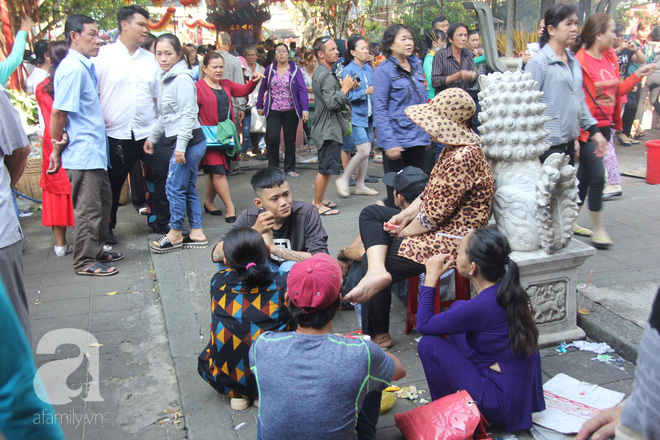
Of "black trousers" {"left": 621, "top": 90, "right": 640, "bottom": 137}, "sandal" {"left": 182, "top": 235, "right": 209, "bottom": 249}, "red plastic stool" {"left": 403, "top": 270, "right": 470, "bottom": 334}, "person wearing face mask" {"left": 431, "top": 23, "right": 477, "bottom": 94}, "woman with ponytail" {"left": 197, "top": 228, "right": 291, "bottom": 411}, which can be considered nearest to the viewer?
"woman with ponytail" {"left": 197, "top": 228, "right": 291, "bottom": 411}

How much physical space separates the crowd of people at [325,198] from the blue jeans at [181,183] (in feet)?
0.05

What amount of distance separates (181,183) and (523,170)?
318 centimetres

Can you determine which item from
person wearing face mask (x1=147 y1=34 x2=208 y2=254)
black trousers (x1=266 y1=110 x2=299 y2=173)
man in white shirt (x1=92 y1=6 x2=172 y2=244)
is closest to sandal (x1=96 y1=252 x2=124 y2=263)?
person wearing face mask (x1=147 y1=34 x2=208 y2=254)

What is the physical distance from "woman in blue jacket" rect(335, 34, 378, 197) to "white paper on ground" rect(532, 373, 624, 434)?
13.7 feet

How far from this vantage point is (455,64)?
22.6 feet

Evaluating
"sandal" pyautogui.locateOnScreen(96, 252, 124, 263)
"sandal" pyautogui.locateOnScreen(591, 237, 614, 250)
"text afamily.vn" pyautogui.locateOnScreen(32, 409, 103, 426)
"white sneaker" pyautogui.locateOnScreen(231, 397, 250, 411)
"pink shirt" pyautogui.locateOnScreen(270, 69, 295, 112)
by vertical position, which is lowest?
"text afamily.vn" pyautogui.locateOnScreen(32, 409, 103, 426)

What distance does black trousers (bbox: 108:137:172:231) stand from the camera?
18.3ft

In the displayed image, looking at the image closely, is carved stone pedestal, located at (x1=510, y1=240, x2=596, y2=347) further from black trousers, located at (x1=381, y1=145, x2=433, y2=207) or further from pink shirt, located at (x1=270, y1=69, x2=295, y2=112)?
pink shirt, located at (x1=270, y1=69, x2=295, y2=112)

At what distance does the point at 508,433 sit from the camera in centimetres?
281

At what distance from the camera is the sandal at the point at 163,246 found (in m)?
5.38

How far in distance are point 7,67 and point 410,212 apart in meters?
3.39

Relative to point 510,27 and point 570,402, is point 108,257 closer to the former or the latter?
point 570,402

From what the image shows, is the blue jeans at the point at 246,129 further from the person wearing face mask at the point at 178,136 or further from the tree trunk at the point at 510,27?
the tree trunk at the point at 510,27

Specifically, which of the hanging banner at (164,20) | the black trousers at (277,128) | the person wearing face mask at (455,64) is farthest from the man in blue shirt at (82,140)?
the hanging banner at (164,20)
